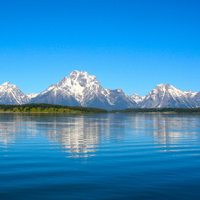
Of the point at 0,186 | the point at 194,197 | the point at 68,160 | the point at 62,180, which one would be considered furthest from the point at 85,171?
the point at 194,197

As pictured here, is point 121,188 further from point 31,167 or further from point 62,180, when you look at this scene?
point 31,167

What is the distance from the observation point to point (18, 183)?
20.7m

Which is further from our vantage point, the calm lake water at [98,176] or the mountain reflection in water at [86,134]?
the mountain reflection in water at [86,134]

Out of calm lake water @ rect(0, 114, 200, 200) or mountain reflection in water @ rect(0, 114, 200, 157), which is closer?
calm lake water @ rect(0, 114, 200, 200)

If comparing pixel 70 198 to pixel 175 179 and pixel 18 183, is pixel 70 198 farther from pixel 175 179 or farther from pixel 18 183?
pixel 175 179

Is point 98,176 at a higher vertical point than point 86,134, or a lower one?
Answer: higher

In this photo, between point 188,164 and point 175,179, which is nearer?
point 175,179

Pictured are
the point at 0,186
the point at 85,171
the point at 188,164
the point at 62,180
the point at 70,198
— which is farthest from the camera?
the point at 188,164

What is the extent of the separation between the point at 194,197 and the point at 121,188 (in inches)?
218

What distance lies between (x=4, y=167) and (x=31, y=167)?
9.36 ft

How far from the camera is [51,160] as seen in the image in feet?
97.3

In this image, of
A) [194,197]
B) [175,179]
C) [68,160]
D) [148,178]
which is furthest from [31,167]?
[194,197]

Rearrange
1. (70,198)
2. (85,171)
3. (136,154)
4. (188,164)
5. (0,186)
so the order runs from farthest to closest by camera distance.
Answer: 1. (136,154)
2. (188,164)
3. (85,171)
4. (0,186)
5. (70,198)

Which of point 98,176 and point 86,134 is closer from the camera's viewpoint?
point 98,176
